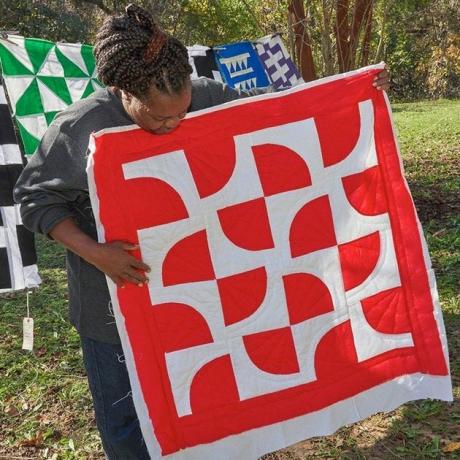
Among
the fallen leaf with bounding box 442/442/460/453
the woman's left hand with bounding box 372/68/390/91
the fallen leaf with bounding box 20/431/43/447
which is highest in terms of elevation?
the woman's left hand with bounding box 372/68/390/91

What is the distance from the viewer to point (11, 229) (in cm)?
344

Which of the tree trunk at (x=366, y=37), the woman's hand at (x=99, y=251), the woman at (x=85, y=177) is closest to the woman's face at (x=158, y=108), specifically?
the woman at (x=85, y=177)

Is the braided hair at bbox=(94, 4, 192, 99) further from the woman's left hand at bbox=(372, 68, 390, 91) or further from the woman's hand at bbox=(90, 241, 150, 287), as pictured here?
the woman's left hand at bbox=(372, 68, 390, 91)

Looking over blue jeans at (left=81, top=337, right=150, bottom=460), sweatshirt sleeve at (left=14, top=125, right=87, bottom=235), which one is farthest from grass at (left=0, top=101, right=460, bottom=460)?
sweatshirt sleeve at (left=14, top=125, right=87, bottom=235)

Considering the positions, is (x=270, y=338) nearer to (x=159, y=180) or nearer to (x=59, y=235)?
(x=159, y=180)

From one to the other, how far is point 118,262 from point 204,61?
3877mm

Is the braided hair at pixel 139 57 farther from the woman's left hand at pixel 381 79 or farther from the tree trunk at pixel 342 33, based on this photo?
the tree trunk at pixel 342 33

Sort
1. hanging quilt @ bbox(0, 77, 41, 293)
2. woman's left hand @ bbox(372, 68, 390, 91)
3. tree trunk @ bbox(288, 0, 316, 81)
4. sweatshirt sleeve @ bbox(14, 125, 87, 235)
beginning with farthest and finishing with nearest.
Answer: tree trunk @ bbox(288, 0, 316, 81) → hanging quilt @ bbox(0, 77, 41, 293) → woman's left hand @ bbox(372, 68, 390, 91) → sweatshirt sleeve @ bbox(14, 125, 87, 235)

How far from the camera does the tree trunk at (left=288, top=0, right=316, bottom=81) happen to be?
5.66 meters

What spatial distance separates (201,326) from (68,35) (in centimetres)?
1390

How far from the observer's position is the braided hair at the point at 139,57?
1.66 metres

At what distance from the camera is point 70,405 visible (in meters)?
3.16

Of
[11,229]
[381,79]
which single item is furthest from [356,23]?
[381,79]

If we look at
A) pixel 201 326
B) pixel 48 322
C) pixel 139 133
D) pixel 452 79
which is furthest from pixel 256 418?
pixel 452 79
